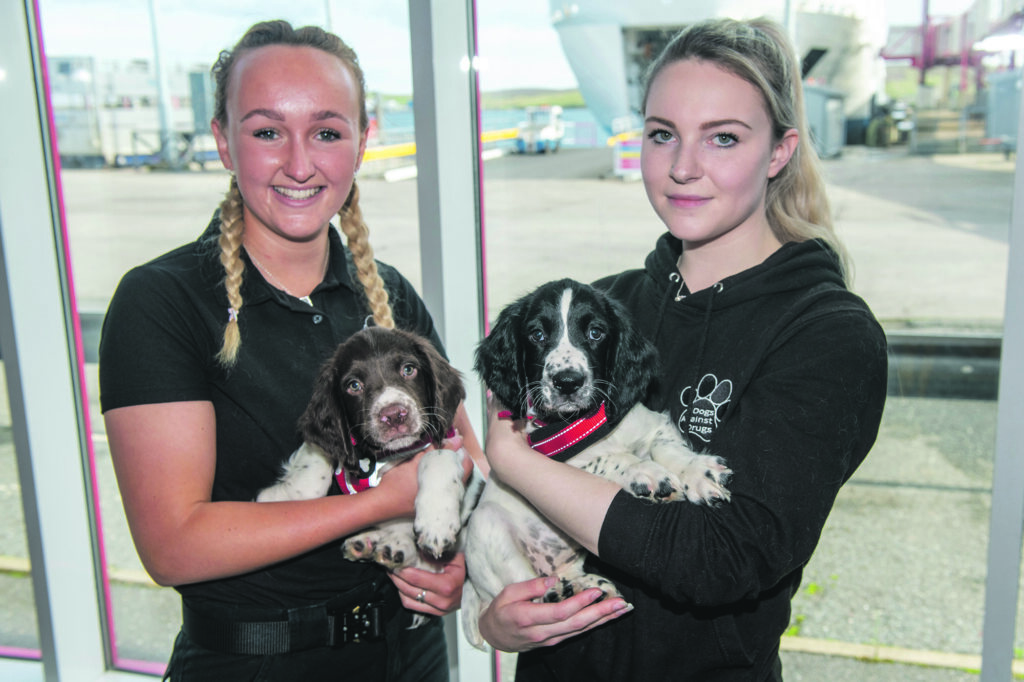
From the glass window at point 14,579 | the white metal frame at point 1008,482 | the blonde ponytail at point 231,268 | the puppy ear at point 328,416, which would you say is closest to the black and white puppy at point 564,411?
the puppy ear at point 328,416

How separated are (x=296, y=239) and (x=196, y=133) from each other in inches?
103

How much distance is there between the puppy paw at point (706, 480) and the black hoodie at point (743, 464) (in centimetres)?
4

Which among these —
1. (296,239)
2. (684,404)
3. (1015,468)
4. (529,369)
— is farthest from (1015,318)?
(296,239)

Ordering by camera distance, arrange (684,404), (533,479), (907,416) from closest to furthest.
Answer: (533,479)
(684,404)
(907,416)

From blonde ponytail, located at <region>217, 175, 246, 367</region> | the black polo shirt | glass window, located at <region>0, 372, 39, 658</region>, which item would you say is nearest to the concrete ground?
glass window, located at <region>0, 372, 39, 658</region>

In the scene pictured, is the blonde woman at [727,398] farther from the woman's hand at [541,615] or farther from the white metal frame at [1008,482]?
the white metal frame at [1008,482]

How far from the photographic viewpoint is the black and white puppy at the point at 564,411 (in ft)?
5.02

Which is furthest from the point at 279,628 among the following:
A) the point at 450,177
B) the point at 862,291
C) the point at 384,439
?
the point at 862,291

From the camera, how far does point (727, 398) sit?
140 centimetres

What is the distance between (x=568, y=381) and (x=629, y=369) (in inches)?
5.9

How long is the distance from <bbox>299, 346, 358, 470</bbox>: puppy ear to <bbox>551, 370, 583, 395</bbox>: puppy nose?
49 centimetres

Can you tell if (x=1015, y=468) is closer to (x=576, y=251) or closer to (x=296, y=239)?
(x=576, y=251)

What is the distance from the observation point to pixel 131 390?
4.53ft

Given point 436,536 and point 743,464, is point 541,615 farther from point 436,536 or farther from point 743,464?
point 743,464
